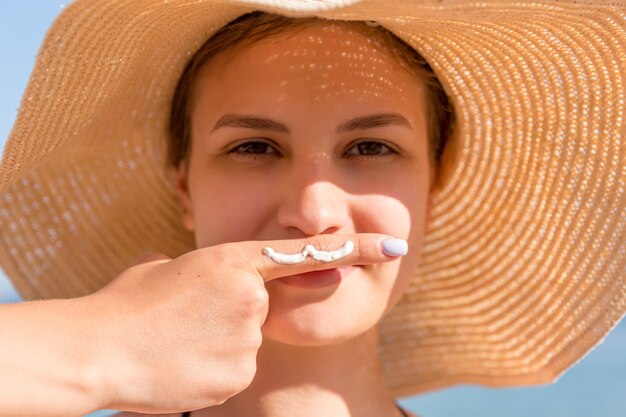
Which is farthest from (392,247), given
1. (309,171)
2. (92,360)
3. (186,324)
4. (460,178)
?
(460,178)

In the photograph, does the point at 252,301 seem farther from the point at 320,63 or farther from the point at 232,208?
the point at 320,63

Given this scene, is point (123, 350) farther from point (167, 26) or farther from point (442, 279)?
point (442, 279)

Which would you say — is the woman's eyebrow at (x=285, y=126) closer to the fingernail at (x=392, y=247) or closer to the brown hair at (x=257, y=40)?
the brown hair at (x=257, y=40)

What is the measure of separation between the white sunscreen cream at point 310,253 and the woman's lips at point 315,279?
0.67 feet

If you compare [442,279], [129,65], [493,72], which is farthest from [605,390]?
[129,65]

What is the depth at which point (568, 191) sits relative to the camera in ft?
6.23

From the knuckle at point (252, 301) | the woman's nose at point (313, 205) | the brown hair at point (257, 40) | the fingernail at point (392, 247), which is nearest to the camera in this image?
the knuckle at point (252, 301)

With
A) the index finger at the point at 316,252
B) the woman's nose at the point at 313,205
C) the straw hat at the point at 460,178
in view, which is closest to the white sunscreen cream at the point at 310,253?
the index finger at the point at 316,252

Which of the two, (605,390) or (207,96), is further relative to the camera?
(605,390)

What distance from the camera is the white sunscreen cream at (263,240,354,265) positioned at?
128cm

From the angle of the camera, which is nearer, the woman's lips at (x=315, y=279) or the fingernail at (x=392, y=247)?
the fingernail at (x=392, y=247)

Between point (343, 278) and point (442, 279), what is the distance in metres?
0.60

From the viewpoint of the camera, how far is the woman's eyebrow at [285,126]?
60.6 inches

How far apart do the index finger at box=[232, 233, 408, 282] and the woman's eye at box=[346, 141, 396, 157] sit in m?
0.27
